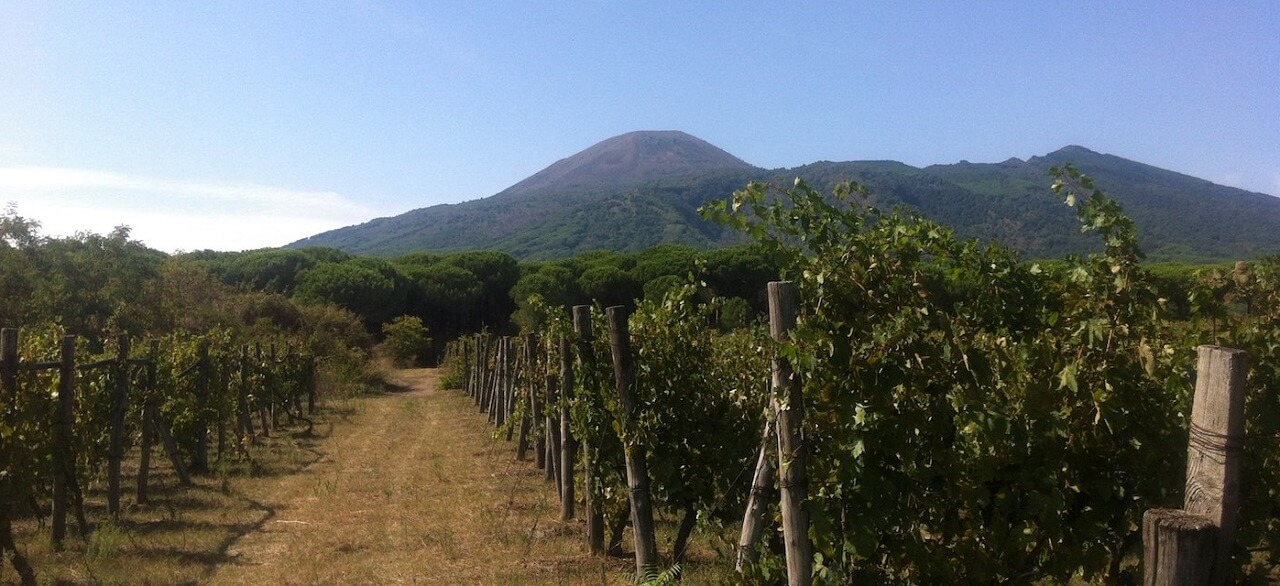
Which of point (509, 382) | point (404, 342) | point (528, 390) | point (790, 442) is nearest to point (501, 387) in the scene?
point (509, 382)

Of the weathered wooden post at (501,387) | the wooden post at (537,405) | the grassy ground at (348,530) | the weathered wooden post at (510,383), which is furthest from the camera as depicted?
the weathered wooden post at (501,387)

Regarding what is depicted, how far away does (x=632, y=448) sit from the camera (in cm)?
625

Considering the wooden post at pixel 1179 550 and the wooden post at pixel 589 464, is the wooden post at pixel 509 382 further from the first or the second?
the wooden post at pixel 1179 550

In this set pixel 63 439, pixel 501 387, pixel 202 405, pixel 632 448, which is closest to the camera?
pixel 632 448

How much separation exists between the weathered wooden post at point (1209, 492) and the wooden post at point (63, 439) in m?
8.61

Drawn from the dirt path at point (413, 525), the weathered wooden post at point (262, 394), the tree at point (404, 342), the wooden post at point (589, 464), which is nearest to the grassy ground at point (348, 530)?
the dirt path at point (413, 525)

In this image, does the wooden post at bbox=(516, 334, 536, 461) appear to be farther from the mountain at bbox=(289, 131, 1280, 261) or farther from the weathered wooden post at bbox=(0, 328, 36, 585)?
the mountain at bbox=(289, 131, 1280, 261)

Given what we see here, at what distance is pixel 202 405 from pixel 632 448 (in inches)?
365

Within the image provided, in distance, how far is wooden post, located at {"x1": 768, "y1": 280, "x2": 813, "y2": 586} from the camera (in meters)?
3.81

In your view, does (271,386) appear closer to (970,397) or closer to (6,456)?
(6,456)

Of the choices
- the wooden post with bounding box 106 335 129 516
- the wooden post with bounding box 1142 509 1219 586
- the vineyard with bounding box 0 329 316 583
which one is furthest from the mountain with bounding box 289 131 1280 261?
the wooden post with bounding box 1142 509 1219 586

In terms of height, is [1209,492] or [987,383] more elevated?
[987,383]

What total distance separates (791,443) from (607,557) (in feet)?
14.3

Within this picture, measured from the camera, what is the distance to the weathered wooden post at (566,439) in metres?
8.48
